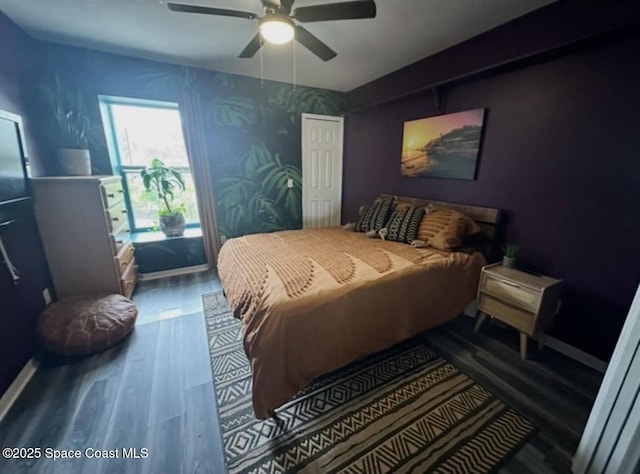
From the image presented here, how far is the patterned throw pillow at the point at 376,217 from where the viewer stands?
2932 mm

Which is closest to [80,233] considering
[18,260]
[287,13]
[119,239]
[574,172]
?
[119,239]

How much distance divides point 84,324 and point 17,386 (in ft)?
1.47

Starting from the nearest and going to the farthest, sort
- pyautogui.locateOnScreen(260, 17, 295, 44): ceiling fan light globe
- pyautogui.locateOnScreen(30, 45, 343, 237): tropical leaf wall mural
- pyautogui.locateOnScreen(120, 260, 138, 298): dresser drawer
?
pyautogui.locateOnScreen(260, 17, 295, 44): ceiling fan light globe
pyautogui.locateOnScreen(120, 260, 138, 298): dresser drawer
pyautogui.locateOnScreen(30, 45, 343, 237): tropical leaf wall mural

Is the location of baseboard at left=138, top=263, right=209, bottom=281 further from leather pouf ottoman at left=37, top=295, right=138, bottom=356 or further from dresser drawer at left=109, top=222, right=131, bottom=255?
leather pouf ottoman at left=37, top=295, right=138, bottom=356

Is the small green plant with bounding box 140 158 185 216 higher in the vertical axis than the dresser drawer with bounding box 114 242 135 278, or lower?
higher

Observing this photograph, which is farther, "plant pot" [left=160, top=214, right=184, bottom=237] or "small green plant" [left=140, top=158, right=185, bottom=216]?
"plant pot" [left=160, top=214, right=184, bottom=237]

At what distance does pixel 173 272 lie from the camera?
3.43 m

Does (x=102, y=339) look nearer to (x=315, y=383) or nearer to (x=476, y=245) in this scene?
(x=315, y=383)

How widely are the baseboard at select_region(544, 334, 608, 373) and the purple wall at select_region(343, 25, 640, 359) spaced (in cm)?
5

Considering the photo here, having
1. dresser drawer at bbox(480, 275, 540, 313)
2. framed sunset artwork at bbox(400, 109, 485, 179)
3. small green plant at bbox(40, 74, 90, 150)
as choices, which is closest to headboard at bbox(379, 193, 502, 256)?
Result: framed sunset artwork at bbox(400, 109, 485, 179)

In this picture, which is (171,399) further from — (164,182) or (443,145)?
(443,145)

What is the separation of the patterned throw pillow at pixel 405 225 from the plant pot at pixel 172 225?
2.65 m

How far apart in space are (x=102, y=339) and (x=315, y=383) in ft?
5.48

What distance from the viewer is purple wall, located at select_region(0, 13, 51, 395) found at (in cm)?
164
